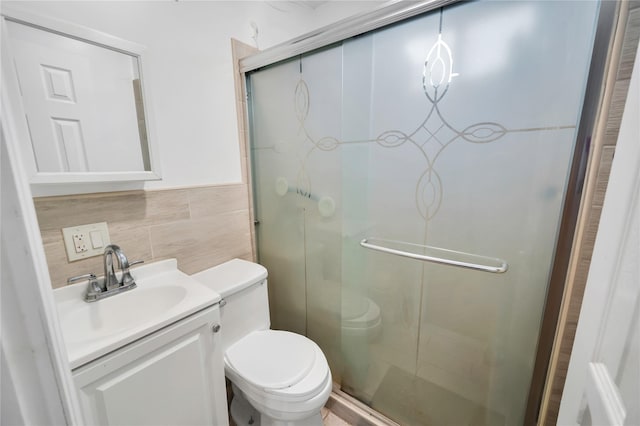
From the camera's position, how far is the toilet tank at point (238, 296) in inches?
49.4

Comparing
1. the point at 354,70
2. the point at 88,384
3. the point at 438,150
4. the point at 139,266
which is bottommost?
the point at 88,384

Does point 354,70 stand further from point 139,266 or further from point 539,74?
point 139,266

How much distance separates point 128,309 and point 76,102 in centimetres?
81

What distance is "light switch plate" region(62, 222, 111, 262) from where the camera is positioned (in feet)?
3.27

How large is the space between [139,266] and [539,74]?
5.52 ft

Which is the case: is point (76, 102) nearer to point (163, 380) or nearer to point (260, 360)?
point (163, 380)

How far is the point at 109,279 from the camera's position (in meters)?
1.05

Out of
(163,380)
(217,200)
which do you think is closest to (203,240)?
(217,200)

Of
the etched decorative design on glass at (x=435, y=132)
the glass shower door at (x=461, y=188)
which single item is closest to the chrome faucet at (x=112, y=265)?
the glass shower door at (x=461, y=188)

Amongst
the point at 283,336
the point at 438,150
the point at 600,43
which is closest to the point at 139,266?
the point at 283,336

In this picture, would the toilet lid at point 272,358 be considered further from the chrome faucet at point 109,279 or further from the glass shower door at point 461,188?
the chrome faucet at point 109,279

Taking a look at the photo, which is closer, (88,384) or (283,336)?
(88,384)

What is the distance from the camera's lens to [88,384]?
755 millimetres

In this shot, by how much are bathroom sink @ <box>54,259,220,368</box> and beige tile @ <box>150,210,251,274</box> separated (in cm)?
8
